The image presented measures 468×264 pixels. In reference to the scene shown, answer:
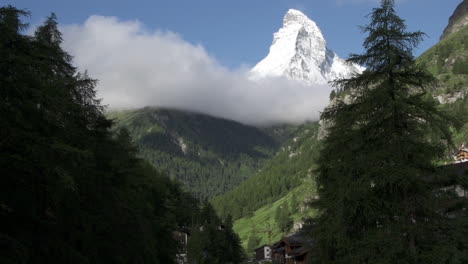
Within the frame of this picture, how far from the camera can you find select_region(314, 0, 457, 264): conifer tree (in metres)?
17.7

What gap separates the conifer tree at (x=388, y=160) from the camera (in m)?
17.7

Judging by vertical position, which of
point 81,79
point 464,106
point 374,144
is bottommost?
point 374,144

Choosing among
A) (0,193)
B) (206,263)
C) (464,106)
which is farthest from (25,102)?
(464,106)

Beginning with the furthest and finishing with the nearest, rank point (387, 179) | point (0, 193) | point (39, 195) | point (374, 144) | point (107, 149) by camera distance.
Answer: point (107, 149), point (374, 144), point (387, 179), point (39, 195), point (0, 193)

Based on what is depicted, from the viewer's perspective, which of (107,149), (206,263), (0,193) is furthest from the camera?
(206,263)

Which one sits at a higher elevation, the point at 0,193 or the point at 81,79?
the point at 81,79

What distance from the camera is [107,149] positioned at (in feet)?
95.7

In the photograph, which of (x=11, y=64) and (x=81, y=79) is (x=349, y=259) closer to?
(x=11, y=64)

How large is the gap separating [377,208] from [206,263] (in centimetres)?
7951

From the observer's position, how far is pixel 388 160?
18.6 m

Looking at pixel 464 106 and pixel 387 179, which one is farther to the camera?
pixel 464 106

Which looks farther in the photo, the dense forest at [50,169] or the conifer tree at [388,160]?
the conifer tree at [388,160]

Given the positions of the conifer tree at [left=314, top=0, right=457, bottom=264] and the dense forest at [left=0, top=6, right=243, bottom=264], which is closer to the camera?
the dense forest at [left=0, top=6, right=243, bottom=264]

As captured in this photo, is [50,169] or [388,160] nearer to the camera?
[50,169]
